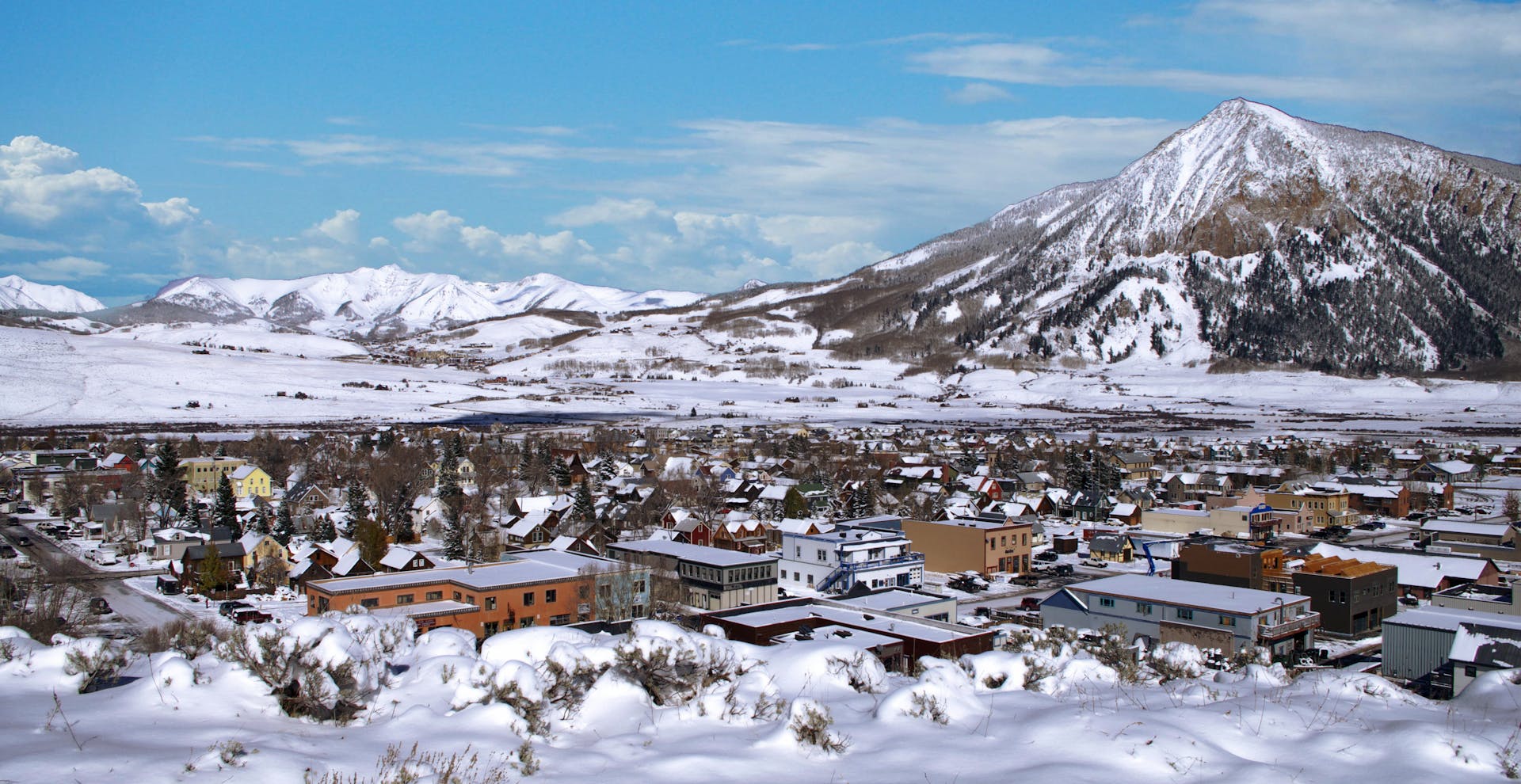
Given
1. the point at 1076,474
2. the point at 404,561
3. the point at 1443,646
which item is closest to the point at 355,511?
the point at 404,561

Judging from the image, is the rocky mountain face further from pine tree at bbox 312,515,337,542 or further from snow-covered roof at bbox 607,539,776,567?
snow-covered roof at bbox 607,539,776,567

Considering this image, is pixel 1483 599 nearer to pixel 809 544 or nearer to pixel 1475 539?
pixel 1475 539

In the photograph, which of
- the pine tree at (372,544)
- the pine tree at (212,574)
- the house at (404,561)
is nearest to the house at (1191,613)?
the house at (404,561)

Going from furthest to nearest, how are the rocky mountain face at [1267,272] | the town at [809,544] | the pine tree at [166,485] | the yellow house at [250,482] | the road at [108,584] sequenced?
the rocky mountain face at [1267,272]
the yellow house at [250,482]
the pine tree at [166,485]
the road at [108,584]
the town at [809,544]

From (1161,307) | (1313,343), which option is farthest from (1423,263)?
(1161,307)

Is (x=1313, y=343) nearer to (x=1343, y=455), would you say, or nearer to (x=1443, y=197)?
(x=1443, y=197)

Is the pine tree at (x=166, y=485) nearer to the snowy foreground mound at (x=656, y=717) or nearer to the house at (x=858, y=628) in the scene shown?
the house at (x=858, y=628)
